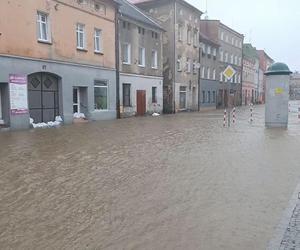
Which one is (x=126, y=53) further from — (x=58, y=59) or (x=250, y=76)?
(x=250, y=76)

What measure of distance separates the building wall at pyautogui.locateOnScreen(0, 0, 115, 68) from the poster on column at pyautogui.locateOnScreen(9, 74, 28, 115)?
1.18 m

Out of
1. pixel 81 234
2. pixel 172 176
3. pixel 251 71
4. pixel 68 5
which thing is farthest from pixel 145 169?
pixel 251 71

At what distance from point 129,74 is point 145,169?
71.7ft

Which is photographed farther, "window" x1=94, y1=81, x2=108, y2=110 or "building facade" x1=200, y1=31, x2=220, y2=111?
"building facade" x1=200, y1=31, x2=220, y2=111

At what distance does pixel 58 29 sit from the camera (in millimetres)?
21859

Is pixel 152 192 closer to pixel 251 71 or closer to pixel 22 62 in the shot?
pixel 22 62

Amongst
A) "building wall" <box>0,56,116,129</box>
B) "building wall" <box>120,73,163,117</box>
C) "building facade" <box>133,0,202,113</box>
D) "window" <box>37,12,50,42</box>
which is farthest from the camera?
"building facade" <box>133,0,202,113</box>

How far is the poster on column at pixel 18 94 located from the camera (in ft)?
61.2

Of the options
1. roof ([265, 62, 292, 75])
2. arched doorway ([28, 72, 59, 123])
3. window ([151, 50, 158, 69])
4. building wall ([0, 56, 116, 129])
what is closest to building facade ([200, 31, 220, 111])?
window ([151, 50, 158, 69])

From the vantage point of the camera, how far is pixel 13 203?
244 inches

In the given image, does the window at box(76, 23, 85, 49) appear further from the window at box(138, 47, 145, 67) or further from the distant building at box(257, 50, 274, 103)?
the distant building at box(257, 50, 274, 103)

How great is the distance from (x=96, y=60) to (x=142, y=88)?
7717mm

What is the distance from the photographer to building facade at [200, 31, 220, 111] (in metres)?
48.7

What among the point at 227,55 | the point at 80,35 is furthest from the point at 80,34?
the point at 227,55
